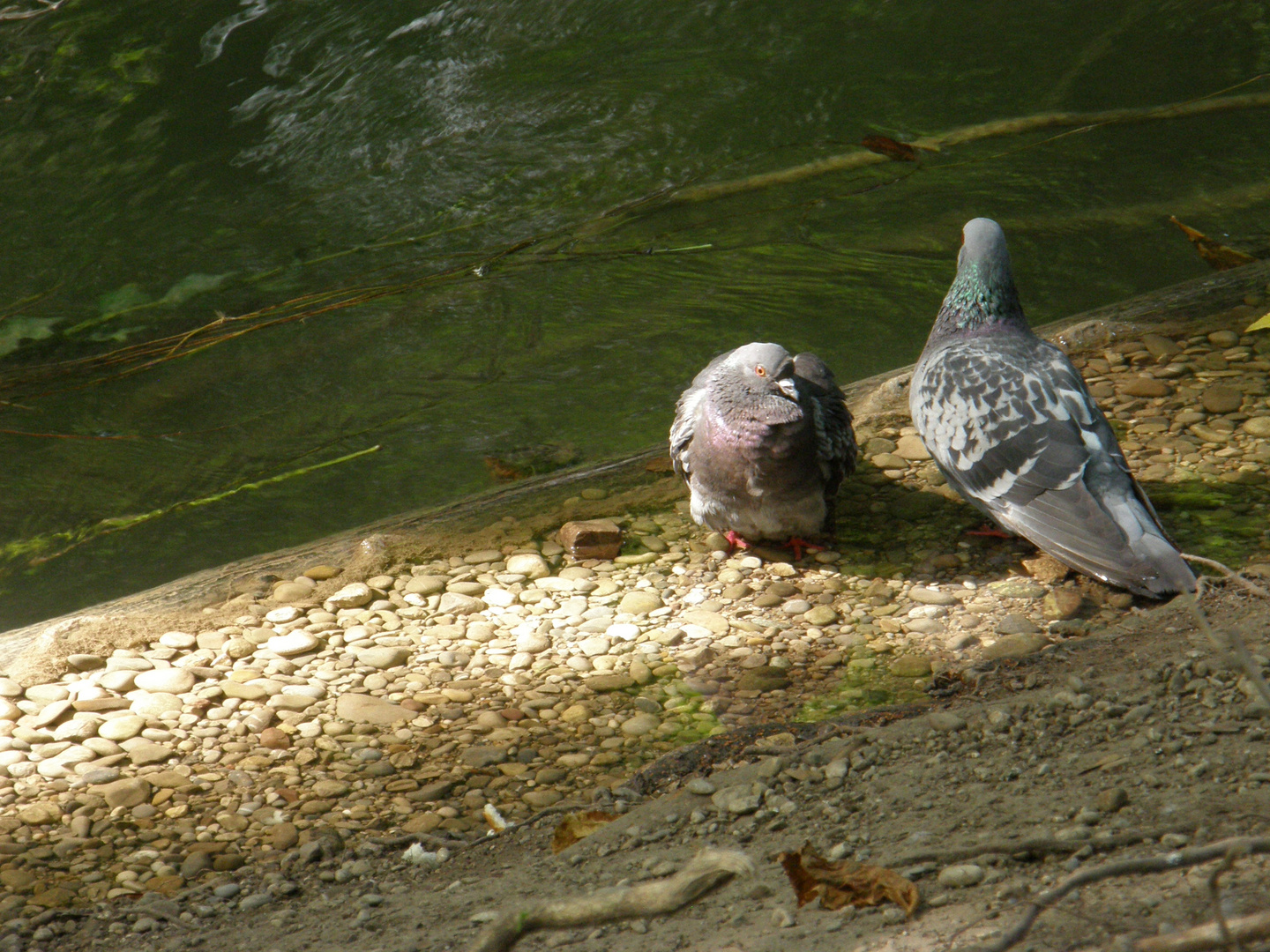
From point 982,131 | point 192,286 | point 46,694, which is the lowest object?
point 46,694

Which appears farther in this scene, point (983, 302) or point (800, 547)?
point (983, 302)

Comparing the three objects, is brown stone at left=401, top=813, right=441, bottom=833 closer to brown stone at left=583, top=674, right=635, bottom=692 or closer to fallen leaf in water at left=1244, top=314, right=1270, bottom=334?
brown stone at left=583, top=674, right=635, bottom=692

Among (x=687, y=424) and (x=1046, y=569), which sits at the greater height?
(x=687, y=424)

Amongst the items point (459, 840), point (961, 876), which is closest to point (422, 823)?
point (459, 840)

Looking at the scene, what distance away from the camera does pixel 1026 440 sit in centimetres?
350

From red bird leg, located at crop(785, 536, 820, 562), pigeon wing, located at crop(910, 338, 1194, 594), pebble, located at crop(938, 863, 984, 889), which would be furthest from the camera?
red bird leg, located at crop(785, 536, 820, 562)

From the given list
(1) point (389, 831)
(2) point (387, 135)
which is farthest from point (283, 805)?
(2) point (387, 135)

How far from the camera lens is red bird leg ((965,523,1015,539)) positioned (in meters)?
3.83

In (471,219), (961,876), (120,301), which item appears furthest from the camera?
(471,219)

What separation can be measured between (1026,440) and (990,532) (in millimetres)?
464

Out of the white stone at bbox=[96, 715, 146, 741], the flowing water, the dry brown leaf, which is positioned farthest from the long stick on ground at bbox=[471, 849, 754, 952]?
the flowing water

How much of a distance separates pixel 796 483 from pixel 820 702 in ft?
2.79

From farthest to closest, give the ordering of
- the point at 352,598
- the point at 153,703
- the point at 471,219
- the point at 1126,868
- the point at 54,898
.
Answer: the point at 471,219 < the point at 352,598 < the point at 153,703 < the point at 54,898 < the point at 1126,868

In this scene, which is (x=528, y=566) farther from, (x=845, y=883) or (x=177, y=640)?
(x=845, y=883)
